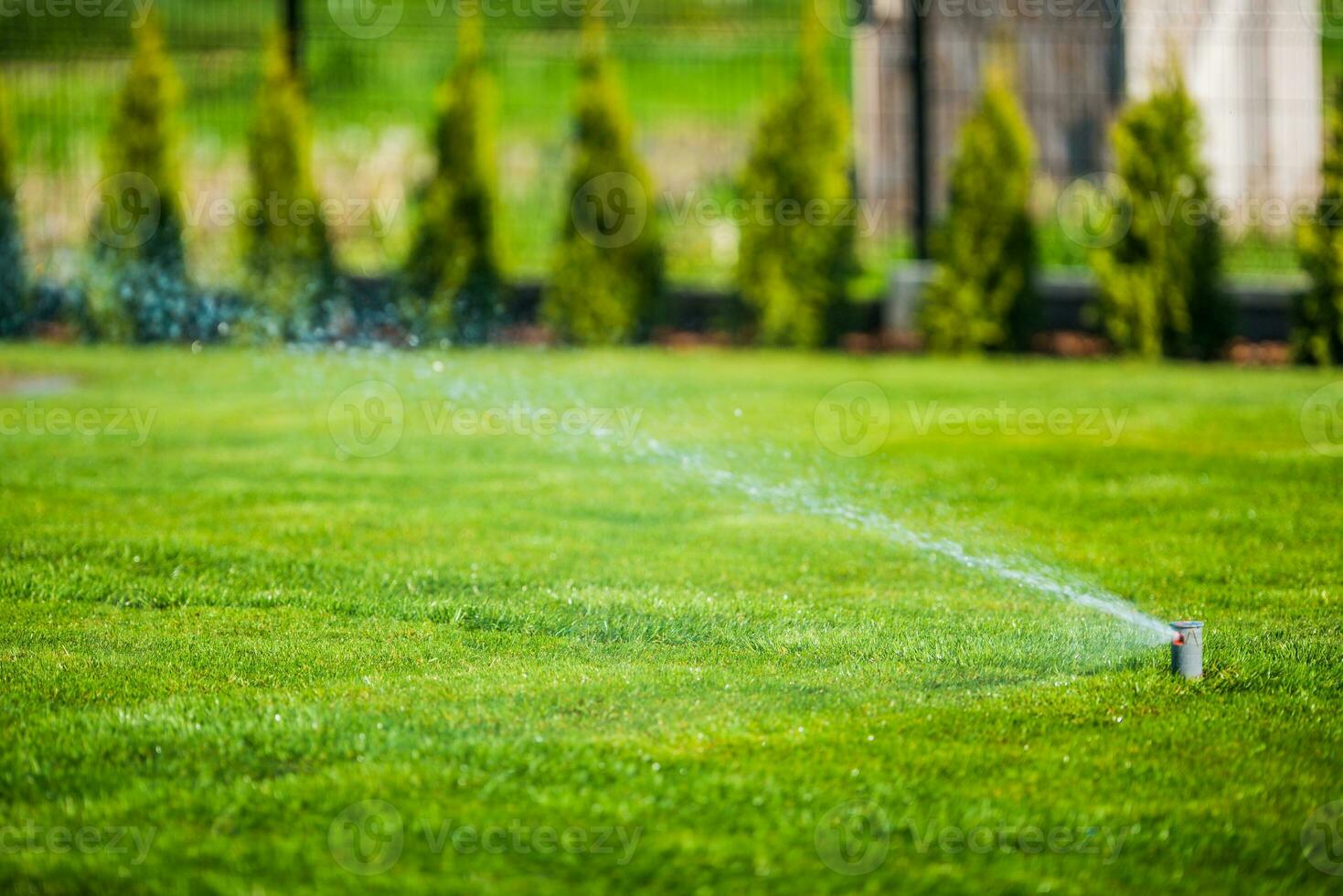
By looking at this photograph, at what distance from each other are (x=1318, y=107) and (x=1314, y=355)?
19.3 feet

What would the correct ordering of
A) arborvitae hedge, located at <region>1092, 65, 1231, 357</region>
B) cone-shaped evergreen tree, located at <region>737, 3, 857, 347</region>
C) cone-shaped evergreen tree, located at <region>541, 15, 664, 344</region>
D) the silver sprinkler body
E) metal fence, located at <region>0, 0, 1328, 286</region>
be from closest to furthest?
the silver sprinkler body
arborvitae hedge, located at <region>1092, 65, 1231, 357</region>
cone-shaped evergreen tree, located at <region>737, 3, 857, 347</region>
cone-shaped evergreen tree, located at <region>541, 15, 664, 344</region>
metal fence, located at <region>0, 0, 1328, 286</region>

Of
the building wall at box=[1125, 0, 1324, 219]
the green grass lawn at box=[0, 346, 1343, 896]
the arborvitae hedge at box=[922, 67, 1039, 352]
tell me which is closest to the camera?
the green grass lawn at box=[0, 346, 1343, 896]

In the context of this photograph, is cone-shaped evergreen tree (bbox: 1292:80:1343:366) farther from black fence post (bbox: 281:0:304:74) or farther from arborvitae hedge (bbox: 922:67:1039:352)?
black fence post (bbox: 281:0:304:74)

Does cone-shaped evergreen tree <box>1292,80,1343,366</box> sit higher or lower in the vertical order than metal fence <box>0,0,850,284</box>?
lower

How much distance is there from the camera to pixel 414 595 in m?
5.76

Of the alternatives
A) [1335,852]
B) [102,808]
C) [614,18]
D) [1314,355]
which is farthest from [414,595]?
[614,18]

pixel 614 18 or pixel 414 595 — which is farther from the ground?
pixel 614 18

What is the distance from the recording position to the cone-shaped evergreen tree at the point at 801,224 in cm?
1370

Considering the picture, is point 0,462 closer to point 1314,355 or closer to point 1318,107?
point 1314,355

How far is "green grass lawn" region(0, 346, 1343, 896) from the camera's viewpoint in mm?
3629

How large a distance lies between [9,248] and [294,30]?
3.16 m

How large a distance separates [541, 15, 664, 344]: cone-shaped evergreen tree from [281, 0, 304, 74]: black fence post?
2561 mm

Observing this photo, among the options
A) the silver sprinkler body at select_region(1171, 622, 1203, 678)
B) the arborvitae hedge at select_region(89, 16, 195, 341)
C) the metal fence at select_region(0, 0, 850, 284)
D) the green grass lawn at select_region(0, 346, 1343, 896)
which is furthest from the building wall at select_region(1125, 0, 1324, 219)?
the silver sprinkler body at select_region(1171, 622, 1203, 678)

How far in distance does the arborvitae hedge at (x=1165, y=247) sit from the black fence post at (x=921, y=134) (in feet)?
5.88
